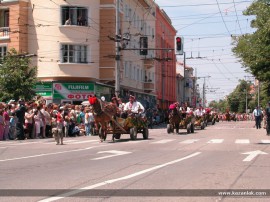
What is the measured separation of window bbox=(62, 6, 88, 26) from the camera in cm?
4659

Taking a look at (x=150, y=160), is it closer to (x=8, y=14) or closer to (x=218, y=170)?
(x=218, y=170)

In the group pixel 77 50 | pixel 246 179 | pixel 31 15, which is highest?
pixel 31 15

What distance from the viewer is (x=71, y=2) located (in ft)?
151

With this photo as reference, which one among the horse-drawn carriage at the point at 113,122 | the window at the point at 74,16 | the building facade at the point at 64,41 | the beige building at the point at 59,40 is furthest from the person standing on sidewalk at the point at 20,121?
the window at the point at 74,16

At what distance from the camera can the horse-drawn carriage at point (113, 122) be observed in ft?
75.3

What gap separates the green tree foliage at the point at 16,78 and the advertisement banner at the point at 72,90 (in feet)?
20.7

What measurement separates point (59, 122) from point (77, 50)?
24.8 meters

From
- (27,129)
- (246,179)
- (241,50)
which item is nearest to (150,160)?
(246,179)

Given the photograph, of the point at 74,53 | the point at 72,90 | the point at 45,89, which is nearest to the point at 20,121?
the point at 45,89

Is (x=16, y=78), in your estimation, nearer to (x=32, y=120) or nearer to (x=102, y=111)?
(x=32, y=120)

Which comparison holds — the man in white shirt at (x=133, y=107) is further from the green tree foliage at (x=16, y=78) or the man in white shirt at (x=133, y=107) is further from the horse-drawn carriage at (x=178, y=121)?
the green tree foliage at (x=16, y=78)

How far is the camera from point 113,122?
2400 centimetres

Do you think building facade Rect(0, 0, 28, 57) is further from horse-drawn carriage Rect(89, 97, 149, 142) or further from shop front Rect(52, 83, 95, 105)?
horse-drawn carriage Rect(89, 97, 149, 142)

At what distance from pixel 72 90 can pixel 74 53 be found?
128 inches
